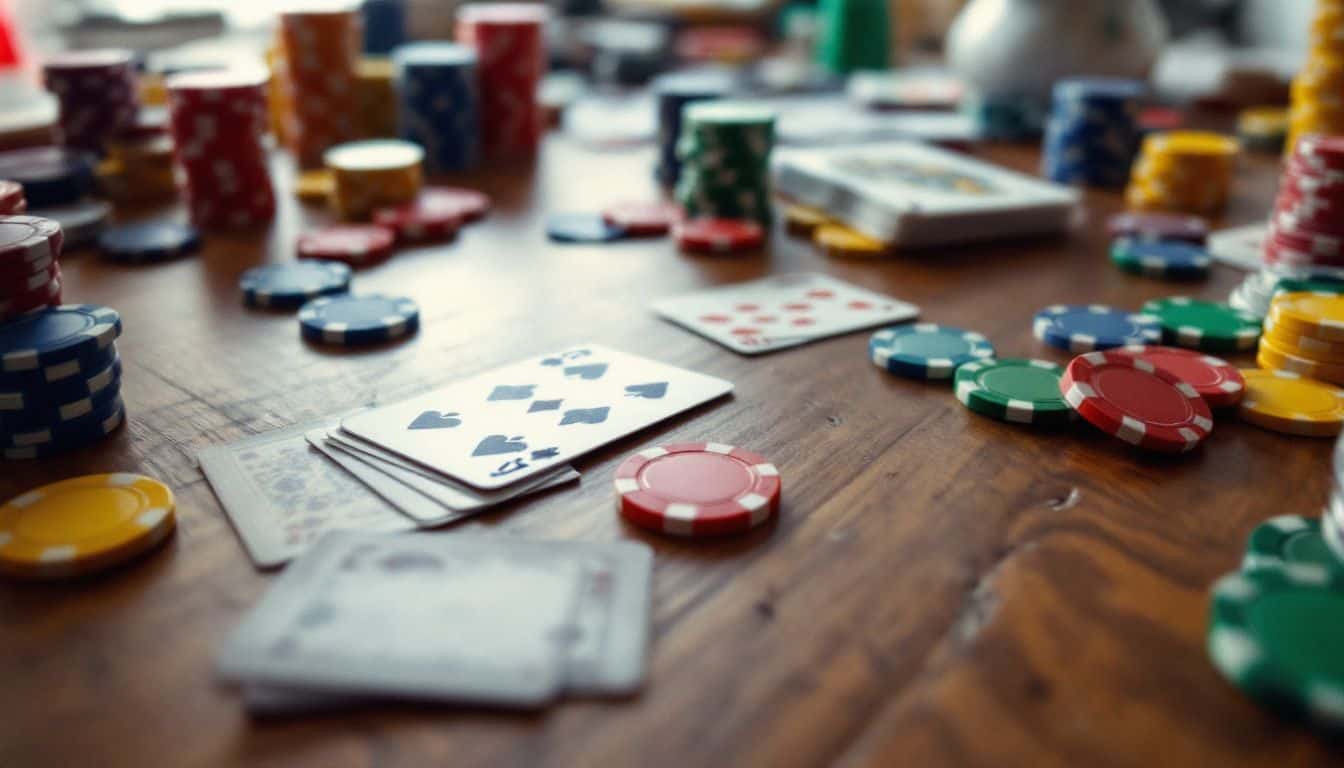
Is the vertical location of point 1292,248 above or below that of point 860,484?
above

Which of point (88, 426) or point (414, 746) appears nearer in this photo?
point (414, 746)

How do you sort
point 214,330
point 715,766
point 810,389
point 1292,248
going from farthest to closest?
point 1292,248
point 214,330
point 810,389
point 715,766

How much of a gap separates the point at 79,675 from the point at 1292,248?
62.3 inches

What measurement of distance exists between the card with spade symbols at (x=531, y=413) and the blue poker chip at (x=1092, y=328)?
18.1 inches

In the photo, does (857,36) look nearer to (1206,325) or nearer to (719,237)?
(719,237)

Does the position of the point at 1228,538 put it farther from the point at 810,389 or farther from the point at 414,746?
the point at 414,746

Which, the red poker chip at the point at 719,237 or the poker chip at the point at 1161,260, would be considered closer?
the poker chip at the point at 1161,260

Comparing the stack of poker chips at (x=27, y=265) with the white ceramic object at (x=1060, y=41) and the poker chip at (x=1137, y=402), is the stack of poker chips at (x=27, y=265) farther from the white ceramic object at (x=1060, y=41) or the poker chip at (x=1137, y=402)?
the white ceramic object at (x=1060, y=41)

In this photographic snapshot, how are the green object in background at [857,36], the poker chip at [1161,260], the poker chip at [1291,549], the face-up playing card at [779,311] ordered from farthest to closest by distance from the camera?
the green object in background at [857,36], the poker chip at [1161,260], the face-up playing card at [779,311], the poker chip at [1291,549]

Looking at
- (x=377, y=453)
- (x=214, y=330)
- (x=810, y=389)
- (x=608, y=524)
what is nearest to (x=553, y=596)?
(x=608, y=524)

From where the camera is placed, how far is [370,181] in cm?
179

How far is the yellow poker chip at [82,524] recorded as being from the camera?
0.80m

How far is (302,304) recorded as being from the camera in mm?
1412

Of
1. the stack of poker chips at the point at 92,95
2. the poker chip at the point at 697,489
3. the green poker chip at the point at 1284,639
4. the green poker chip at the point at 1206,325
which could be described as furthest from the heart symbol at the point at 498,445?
the stack of poker chips at the point at 92,95
